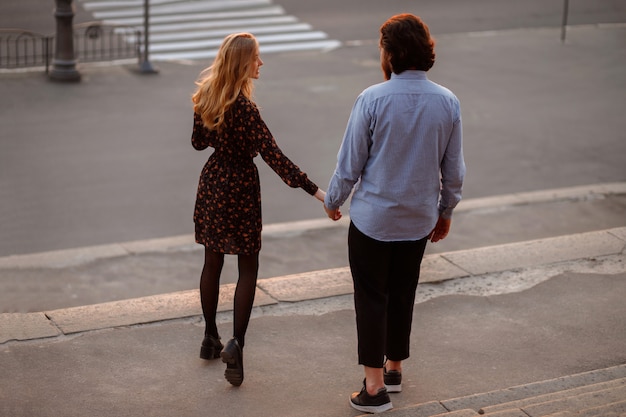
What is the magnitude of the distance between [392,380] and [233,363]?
2.69 feet

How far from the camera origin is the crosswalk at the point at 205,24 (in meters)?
15.6

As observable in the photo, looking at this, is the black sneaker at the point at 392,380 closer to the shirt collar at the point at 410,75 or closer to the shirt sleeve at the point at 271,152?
the shirt sleeve at the point at 271,152

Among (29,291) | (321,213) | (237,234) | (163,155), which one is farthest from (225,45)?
(163,155)

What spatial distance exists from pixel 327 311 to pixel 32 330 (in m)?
1.75

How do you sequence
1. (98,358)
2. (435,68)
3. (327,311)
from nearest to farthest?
(98,358) → (327,311) → (435,68)

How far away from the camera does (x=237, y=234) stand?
203 inches

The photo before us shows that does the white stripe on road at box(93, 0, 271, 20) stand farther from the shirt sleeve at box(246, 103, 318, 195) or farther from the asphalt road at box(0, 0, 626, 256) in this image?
the shirt sleeve at box(246, 103, 318, 195)

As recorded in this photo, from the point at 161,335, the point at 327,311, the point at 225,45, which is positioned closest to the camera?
the point at 225,45

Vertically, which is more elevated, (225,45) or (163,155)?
(225,45)

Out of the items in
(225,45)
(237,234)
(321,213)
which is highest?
(225,45)

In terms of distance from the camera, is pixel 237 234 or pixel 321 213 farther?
pixel 321 213

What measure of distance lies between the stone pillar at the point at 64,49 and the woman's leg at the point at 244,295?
8.47 meters

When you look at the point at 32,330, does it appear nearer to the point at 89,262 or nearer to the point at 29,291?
the point at 29,291

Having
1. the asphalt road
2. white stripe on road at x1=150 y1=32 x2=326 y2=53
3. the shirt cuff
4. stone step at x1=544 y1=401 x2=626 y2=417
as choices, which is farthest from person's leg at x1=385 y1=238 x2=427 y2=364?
white stripe on road at x1=150 y1=32 x2=326 y2=53
